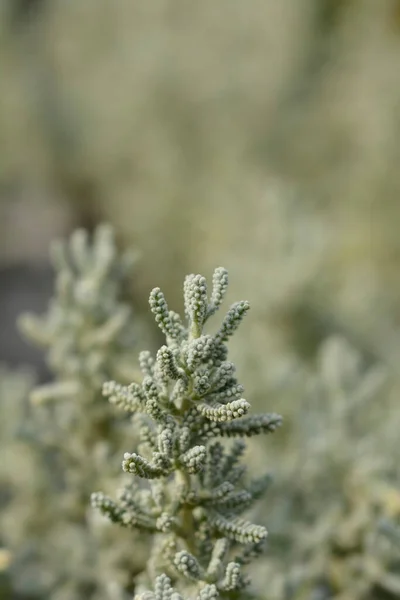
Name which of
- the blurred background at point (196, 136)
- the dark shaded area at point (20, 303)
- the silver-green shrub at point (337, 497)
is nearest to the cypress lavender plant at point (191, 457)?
the silver-green shrub at point (337, 497)

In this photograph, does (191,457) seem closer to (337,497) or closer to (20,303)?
(337,497)

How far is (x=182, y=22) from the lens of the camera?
2162 millimetres

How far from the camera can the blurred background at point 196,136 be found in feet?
5.32

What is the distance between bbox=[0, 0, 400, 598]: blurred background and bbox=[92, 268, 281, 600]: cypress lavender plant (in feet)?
2.33

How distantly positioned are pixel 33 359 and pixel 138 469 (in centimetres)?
119

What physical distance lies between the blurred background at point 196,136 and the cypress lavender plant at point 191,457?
27.9 inches

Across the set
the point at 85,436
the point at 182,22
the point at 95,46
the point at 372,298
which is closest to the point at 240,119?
the point at 182,22

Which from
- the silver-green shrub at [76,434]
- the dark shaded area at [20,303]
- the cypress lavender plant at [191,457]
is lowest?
the cypress lavender plant at [191,457]

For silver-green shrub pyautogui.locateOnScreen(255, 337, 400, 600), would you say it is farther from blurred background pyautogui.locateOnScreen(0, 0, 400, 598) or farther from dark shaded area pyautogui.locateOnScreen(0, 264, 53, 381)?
dark shaded area pyautogui.locateOnScreen(0, 264, 53, 381)

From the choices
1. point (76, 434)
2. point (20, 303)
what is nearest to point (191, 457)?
point (76, 434)

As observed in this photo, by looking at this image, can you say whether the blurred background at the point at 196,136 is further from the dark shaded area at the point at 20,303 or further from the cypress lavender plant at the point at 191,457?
the cypress lavender plant at the point at 191,457

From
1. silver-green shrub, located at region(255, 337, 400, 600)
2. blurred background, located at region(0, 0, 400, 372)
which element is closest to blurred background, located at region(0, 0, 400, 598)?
blurred background, located at region(0, 0, 400, 372)

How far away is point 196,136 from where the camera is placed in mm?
1907

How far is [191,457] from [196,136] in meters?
1.57
